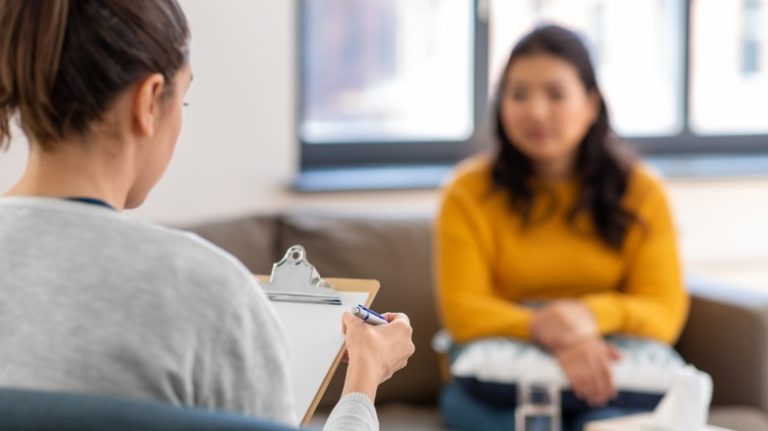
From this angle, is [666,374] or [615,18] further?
[615,18]

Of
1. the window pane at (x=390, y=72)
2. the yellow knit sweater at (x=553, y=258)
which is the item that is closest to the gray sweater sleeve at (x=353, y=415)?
the yellow knit sweater at (x=553, y=258)

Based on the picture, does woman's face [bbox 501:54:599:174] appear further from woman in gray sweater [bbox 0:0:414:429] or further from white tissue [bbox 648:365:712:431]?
woman in gray sweater [bbox 0:0:414:429]

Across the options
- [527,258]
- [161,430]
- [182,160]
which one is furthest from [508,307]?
[161,430]

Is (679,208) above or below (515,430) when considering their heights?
above

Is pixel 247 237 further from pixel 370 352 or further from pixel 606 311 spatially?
pixel 370 352

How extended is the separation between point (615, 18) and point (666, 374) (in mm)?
1635

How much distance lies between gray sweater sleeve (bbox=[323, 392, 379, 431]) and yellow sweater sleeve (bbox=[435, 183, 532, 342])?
4.68 feet

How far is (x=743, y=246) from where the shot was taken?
375 centimetres

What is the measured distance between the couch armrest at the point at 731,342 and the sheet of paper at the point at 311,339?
1.62m

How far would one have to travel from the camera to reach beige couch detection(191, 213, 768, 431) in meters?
2.66

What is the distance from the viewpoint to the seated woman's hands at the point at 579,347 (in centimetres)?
248

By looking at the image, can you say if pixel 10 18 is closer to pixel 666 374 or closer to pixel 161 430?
pixel 161 430

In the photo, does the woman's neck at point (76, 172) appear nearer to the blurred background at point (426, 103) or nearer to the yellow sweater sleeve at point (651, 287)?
the yellow sweater sleeve at point (651, 287)


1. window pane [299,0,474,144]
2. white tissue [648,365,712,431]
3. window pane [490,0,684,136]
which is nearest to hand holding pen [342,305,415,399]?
white tissue [648,365,712,431]
